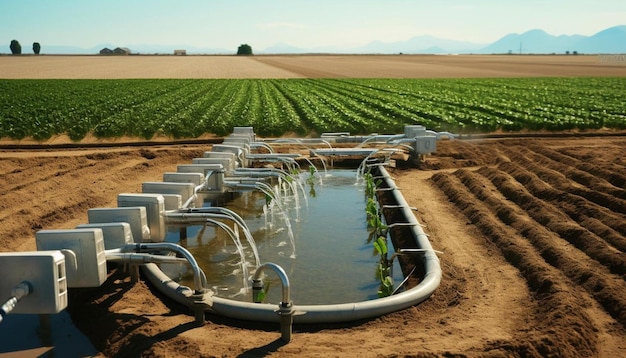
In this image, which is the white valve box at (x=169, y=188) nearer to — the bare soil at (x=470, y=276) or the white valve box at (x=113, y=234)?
A: the bare soil at (x=470, y=276)

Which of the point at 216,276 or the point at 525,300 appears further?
the point at 216,276

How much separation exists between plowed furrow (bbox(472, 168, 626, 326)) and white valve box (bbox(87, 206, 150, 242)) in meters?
5.18

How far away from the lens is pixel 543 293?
652 cm

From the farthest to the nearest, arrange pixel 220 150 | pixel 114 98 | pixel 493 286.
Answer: pixel 114 98 → pixel 220 150 → pixel 493 286

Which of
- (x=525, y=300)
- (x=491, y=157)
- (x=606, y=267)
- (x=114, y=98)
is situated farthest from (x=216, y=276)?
(x=114, y=98)

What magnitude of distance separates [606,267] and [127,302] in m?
5.64

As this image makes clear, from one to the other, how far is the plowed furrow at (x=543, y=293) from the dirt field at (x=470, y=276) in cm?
2

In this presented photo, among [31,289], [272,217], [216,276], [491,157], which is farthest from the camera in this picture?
[491,157]

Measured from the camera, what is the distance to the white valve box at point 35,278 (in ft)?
17.8

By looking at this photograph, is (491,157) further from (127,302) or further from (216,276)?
(127,302)

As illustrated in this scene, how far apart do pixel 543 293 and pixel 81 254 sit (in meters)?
4.97

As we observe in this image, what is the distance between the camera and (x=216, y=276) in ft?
25.3

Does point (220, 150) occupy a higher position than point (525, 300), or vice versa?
point (220, 150)

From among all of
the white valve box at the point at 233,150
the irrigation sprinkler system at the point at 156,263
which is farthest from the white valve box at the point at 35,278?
the white valve box at the point at 233,150
